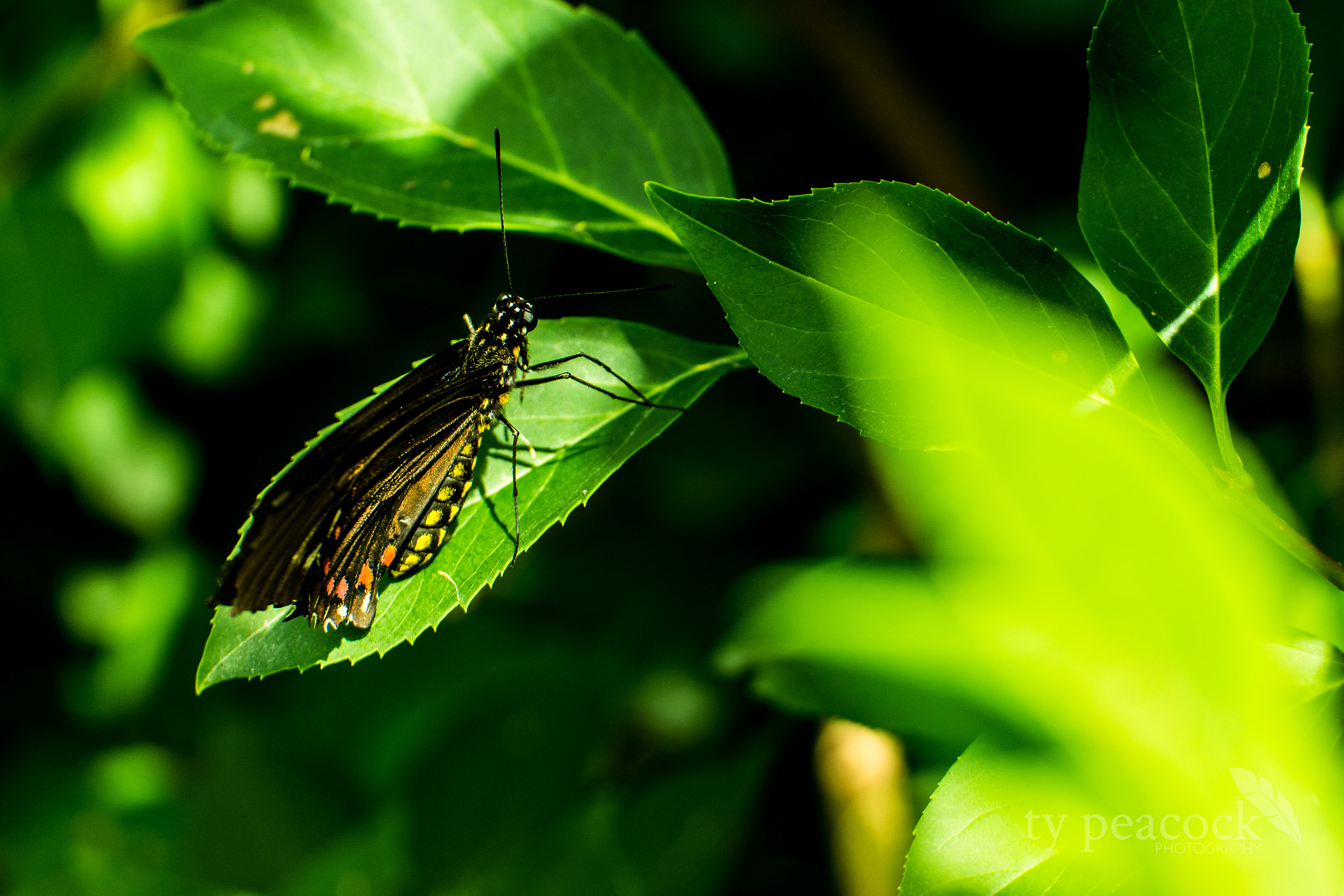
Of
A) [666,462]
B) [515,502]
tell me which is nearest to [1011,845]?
[515,502]

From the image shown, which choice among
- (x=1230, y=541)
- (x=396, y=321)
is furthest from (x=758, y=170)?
(x=1230, y=541)

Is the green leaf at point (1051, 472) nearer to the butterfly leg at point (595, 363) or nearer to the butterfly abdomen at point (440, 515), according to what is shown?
the butterfly leg at point (595, 363)

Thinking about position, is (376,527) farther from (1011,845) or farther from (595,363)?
(1011,845)

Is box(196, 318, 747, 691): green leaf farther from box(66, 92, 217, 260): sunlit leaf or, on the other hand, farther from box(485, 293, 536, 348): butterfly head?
box(66, 92, 217, 260): sunlit leaf

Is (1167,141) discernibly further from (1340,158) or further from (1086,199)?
(1340,158)

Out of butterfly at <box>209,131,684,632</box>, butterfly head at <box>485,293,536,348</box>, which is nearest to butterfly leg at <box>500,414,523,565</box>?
butterfly at <box>209,131,684,632</box>

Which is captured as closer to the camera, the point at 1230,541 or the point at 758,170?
the point at 1230,541
